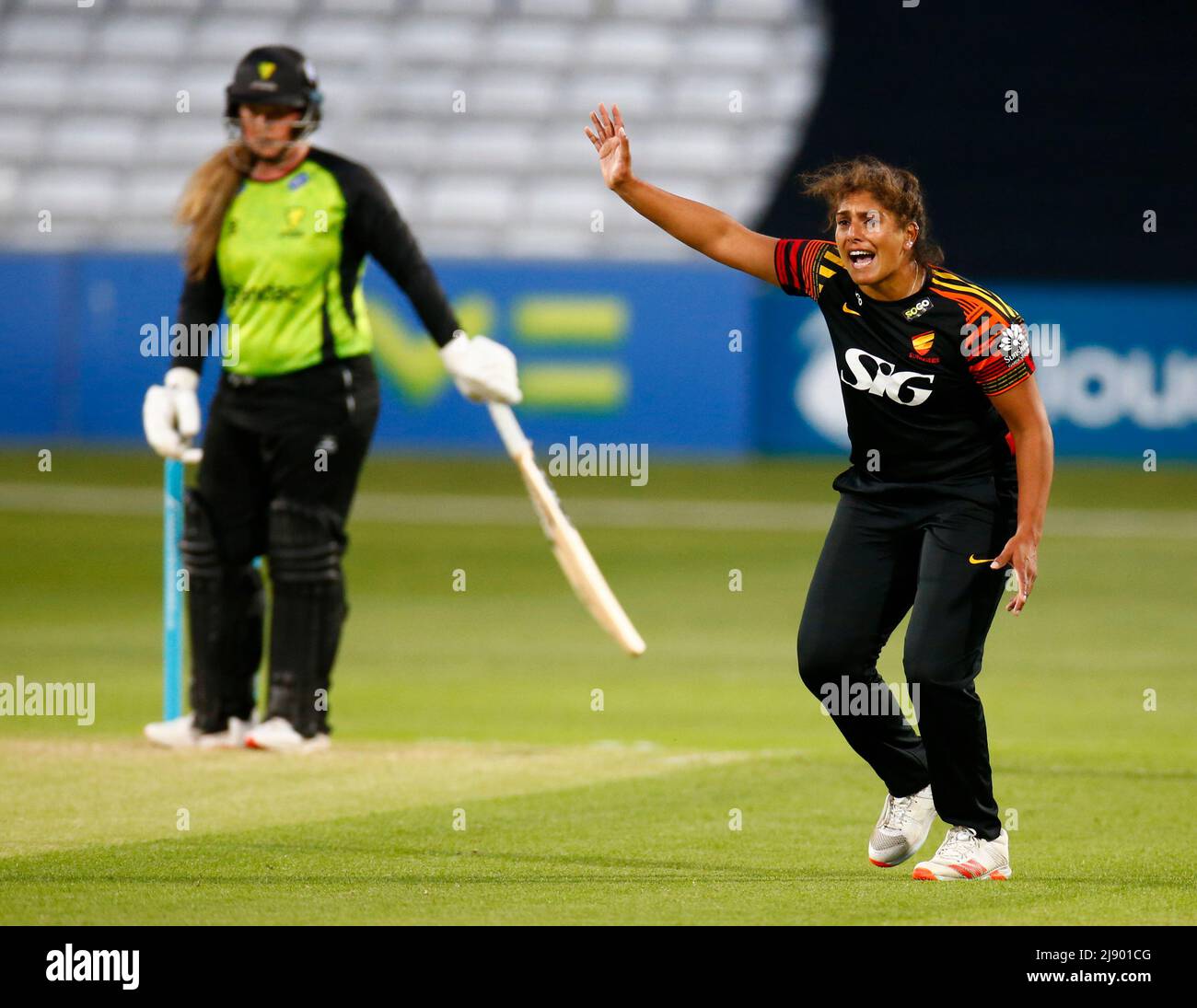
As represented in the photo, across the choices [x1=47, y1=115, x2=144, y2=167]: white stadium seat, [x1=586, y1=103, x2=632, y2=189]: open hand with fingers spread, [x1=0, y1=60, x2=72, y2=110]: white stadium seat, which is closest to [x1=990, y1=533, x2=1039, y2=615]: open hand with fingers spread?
[x1=586, y1=103, x2=632, y2=189]: open hand with fingers spread

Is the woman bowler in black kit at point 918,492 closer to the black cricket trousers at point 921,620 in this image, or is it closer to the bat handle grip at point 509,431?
the black cricket trousers at point 921,620

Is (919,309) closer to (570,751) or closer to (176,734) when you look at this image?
(570,751)

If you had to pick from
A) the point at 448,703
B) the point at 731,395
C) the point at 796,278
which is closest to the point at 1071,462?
the point at 731,395

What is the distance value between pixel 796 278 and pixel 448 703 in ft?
14.5

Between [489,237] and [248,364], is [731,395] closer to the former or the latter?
[489,237]

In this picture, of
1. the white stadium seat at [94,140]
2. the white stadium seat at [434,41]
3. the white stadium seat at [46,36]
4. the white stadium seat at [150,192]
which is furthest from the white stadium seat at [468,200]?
the white stadium seat at [46,36]

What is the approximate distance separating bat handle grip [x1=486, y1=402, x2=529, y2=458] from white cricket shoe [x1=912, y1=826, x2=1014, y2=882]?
2.32 m

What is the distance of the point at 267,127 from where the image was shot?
317 inches

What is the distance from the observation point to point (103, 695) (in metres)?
9.91

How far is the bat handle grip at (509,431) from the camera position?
7551 millimetres

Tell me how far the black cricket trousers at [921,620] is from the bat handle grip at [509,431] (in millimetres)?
1732

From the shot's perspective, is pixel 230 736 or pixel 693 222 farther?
pixel 230 736

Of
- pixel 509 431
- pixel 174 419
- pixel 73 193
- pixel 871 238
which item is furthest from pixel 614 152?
pixel 73 193

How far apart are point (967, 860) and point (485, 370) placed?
300cm
